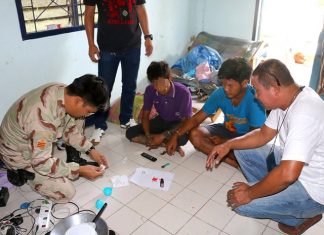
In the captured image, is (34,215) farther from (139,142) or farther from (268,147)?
(268,147)

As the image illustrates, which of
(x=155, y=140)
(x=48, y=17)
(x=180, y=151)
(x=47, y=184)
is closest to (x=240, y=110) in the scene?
(x=180, y=151)

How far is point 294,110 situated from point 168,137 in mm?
1253

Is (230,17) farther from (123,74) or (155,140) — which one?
(155,140)

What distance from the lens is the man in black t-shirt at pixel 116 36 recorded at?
2.45 m

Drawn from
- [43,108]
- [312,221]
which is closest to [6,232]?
[43,108]

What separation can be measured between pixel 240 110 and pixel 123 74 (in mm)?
1163

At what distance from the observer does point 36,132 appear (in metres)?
1.59

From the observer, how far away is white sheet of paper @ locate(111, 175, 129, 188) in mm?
2092

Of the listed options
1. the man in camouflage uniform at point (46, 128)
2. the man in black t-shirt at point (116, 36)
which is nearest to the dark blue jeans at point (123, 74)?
the man in black t-shirt at point (116, 36)

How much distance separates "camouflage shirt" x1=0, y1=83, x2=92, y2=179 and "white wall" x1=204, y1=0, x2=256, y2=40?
3090 mm

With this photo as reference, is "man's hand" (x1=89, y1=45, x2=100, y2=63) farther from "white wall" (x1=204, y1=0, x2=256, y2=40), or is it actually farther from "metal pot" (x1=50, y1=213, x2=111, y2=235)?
"white wall" (x1=204, y1=0, x2=256, y2=40)

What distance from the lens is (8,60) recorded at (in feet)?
7.57

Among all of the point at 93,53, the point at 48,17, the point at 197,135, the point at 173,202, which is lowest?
the point at 173,202

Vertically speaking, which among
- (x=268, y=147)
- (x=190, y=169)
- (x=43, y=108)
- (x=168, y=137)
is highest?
(x=43, y=108)
